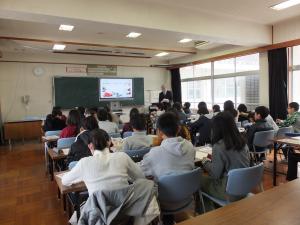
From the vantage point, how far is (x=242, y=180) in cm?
193

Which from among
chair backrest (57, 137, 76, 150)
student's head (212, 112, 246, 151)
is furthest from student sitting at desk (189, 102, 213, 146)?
student's head (212, 112, 246, 151)

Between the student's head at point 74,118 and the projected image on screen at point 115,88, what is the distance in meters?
5.24

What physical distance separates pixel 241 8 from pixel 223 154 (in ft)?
12.1

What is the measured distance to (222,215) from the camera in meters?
1.04

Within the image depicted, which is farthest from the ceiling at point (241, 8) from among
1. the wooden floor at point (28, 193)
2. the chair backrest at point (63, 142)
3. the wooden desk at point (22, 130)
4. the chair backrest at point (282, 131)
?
the wooden desk at point (22, 130)

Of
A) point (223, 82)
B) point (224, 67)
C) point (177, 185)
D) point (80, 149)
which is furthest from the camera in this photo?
point (223, 82)

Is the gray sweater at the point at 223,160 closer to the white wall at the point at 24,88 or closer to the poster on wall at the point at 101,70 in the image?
the white wall at the point at 24,88

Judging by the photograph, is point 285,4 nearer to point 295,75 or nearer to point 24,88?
point 295,75

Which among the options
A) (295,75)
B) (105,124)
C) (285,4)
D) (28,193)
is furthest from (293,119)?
(28,193)

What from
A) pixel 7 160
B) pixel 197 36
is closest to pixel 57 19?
pixel 197 36

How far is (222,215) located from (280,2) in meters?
4.63

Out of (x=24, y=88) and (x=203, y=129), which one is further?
(x=24, y=88)

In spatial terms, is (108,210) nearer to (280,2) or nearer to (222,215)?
(222,215)

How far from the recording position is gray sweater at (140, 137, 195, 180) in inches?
79.4
